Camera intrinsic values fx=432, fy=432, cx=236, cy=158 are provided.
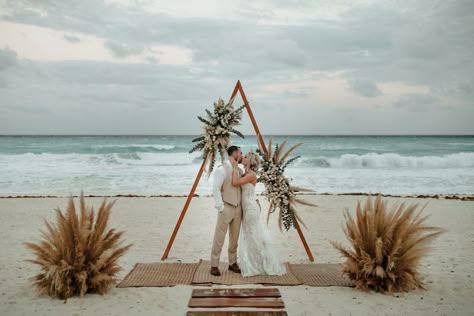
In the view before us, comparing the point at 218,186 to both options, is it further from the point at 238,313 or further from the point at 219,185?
the point at 238,313

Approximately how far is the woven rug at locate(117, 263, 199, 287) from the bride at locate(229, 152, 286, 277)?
2.62 ft

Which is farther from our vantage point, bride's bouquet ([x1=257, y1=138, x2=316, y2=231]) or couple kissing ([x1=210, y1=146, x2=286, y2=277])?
bride's bouquet ([x1=257, y1=138, x2=316, y2=231])

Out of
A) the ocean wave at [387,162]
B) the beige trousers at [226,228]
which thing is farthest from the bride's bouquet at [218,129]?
the ocean wave at [387,162]

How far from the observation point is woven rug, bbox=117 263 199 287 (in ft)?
18.0

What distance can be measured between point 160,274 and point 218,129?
220 centimetres

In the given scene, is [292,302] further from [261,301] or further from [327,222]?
[327,222]

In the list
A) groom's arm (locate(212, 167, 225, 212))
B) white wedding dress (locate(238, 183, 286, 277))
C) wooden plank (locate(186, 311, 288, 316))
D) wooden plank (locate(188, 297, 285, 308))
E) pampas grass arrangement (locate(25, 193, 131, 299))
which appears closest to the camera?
wooden plank (locate(186, 311, 288, 316))

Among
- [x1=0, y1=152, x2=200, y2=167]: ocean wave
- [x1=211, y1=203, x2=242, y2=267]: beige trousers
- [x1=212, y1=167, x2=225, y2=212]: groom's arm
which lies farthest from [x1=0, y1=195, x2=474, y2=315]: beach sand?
[x1=0, y1=152, x2=200, y2=167]: ocean wave

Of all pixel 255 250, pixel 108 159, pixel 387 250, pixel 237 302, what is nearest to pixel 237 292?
pixel 237 302

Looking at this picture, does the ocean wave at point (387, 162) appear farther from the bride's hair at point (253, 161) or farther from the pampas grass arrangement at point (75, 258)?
the pampas grass arrangement at point (75, 258)

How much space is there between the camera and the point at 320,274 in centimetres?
592

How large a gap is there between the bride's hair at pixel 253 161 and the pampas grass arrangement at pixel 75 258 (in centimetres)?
208

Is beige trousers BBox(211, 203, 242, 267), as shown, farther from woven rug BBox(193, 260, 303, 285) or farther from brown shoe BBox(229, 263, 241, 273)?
woven rug BBox(193, 260, 303, 285)

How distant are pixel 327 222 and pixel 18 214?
7.54m
